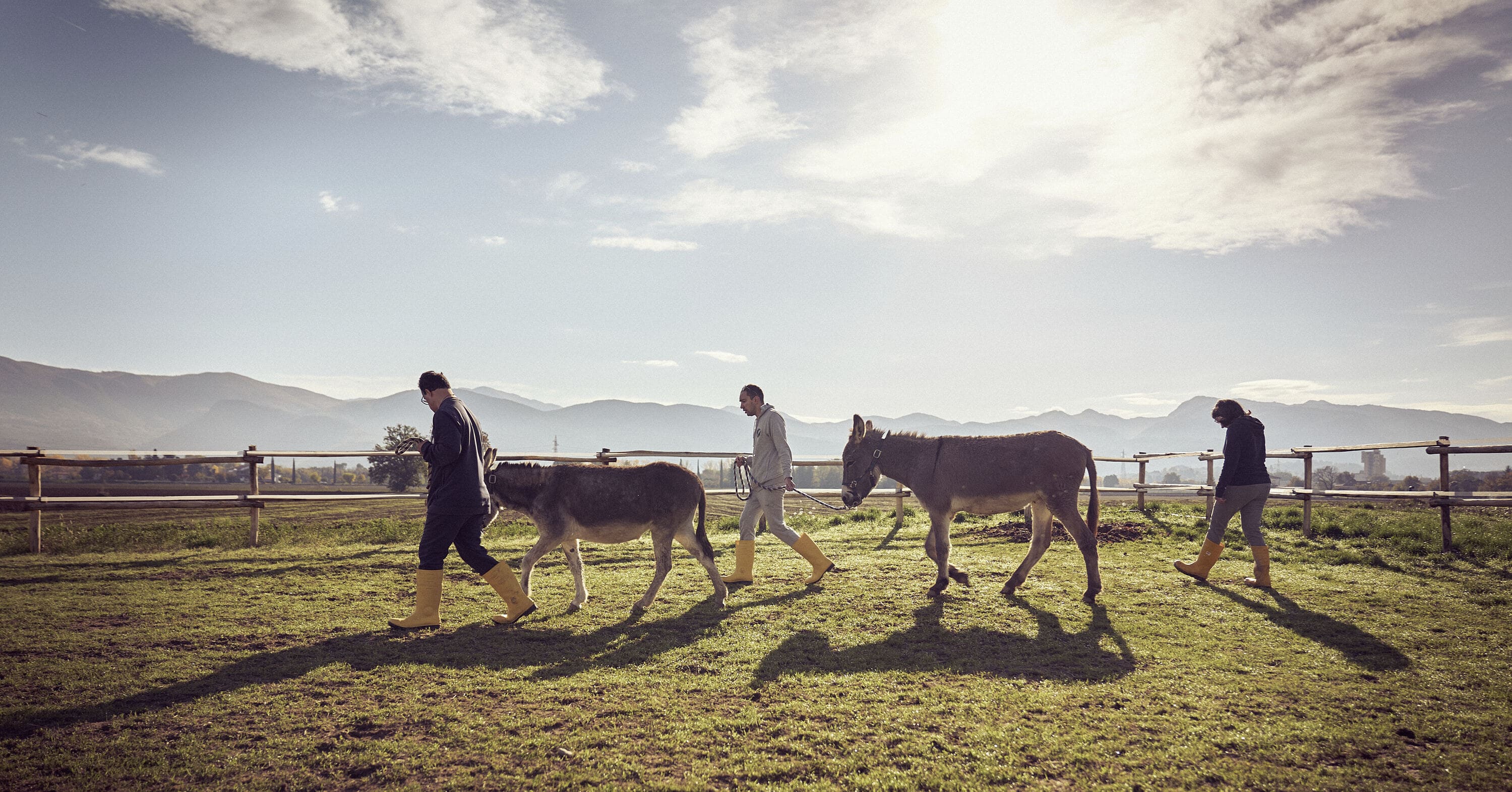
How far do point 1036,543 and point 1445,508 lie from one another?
7.62 m

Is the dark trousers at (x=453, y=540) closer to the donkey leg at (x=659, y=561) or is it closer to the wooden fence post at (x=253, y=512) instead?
the donkey leg at (x=659, y=561)

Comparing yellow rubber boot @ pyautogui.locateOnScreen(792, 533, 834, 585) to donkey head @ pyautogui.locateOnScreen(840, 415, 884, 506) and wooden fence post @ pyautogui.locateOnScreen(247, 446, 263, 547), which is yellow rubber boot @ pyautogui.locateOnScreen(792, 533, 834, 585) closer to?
donkey head @ pyautogui.locateOnScreen(840, 415, 884, 506)

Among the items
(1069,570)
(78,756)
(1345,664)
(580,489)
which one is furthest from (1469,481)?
(78,756)

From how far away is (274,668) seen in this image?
18.2 feet

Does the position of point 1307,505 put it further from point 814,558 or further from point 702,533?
point 702,533

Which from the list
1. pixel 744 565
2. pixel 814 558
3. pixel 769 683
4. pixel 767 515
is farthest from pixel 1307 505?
pixel 769 683

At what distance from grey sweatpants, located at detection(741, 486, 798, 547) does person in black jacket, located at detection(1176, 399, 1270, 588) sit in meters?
5.39

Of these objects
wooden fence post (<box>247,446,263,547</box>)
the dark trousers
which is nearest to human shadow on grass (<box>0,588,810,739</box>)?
the dark trousers

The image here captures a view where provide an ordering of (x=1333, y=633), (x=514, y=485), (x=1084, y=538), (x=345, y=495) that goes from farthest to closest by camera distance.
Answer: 1. (x=345, y=495)
2. (x=1084, y=538)
3. (x=514, y=485)
4. (x=1333, y=633)

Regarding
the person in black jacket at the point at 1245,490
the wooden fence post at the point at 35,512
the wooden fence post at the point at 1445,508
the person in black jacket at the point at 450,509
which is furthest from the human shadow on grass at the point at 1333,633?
the wooden fence post at the point at 35,512

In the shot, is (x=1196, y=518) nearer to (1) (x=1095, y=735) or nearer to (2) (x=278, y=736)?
(1) (x=1095, y=735)

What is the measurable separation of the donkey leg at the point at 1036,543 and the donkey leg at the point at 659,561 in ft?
13.5

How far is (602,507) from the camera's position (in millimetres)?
7734

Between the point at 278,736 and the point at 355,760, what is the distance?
708mm
